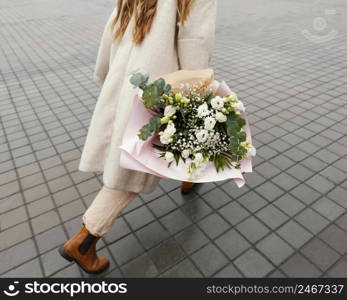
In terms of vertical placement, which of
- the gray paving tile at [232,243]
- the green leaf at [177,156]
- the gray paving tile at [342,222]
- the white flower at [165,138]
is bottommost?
the gray paving tile at [232,243]

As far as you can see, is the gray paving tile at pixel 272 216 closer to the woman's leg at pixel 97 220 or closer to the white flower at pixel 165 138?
the woman's leg at pixel 97 220

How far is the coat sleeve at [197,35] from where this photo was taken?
62.4 inches

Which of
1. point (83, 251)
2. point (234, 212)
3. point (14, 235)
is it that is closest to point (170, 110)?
point (83, 251)

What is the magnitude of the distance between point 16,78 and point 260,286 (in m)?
5.88

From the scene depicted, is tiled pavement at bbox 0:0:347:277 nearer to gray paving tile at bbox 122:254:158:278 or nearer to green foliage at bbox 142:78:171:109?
gray paving tile at bbox 122:254:158:278

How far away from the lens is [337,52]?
6.44 m

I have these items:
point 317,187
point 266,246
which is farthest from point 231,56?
point 266,246

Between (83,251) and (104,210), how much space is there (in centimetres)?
36

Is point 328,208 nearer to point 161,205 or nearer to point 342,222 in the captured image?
point 342,222

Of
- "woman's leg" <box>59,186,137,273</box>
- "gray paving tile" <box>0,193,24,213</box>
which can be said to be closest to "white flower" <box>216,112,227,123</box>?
"woman's leg" <box>59,186,137,273</box>

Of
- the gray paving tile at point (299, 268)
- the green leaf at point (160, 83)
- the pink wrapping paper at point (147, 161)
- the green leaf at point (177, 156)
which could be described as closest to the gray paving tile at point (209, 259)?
the gray paving tile at point (299, 268)

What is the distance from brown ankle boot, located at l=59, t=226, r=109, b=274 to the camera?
200cm

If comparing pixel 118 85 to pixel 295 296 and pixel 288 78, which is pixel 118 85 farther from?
pixel 288 78

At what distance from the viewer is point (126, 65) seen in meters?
1.77
